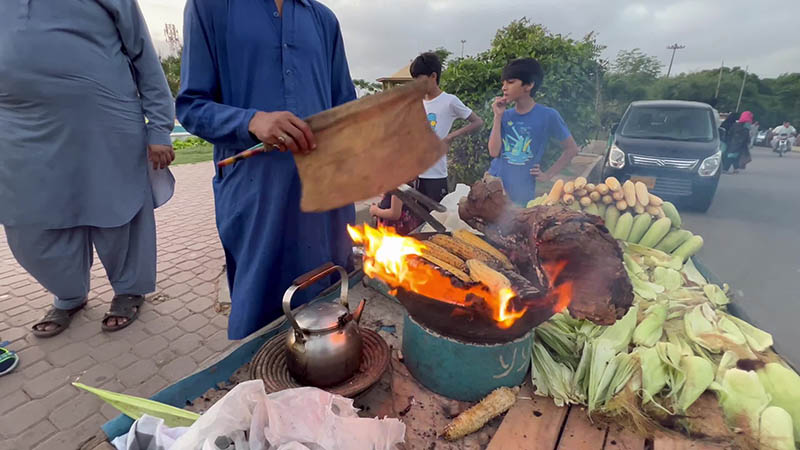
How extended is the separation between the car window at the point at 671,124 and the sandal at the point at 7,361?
9495 millimetres

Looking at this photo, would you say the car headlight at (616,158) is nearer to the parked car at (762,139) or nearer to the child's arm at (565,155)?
the child's arm at (565,155)

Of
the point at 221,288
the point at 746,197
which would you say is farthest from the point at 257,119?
the point at 746,197

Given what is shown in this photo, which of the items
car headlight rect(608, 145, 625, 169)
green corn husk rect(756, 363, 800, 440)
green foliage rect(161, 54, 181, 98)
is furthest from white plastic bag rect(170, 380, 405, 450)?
green foliage rect(161, 54, 181, 98)

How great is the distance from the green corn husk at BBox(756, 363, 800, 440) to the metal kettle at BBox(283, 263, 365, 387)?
77.0 inches

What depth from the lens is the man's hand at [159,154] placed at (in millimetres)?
3083

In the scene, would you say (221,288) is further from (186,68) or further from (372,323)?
(186,68)

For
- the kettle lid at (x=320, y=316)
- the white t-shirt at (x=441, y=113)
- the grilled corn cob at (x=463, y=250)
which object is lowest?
the kettle lid at (x=320, y=316)

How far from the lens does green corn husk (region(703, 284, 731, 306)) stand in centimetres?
270

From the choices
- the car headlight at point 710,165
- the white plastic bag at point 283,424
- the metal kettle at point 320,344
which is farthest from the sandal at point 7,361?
the car headlight at point 710,165

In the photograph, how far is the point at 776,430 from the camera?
158cm

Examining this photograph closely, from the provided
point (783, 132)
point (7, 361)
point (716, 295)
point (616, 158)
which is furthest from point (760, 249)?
point (783, 132)

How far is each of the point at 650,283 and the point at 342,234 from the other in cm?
226

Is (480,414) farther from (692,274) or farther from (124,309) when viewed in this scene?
(124,309)

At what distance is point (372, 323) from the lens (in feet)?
7.73
